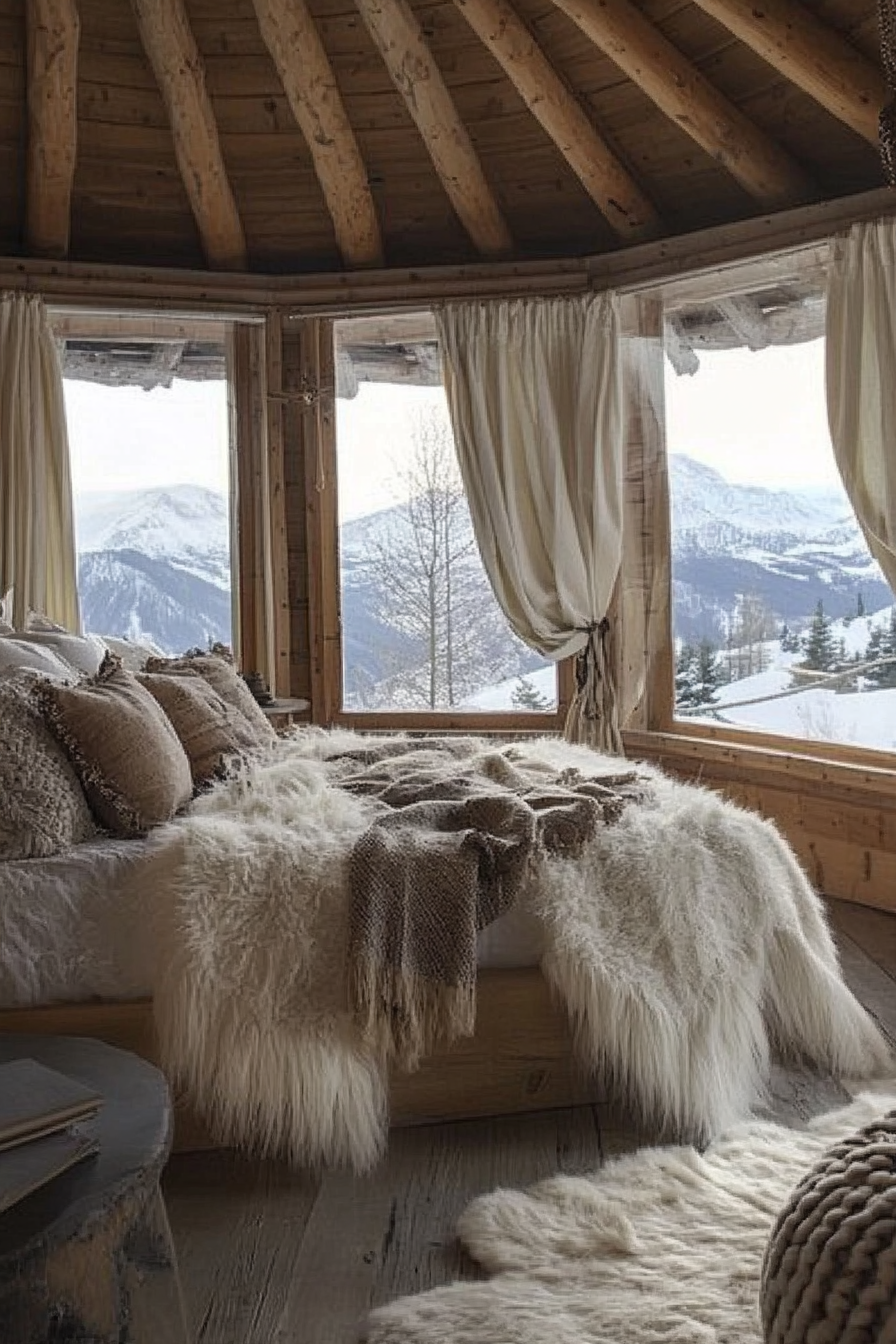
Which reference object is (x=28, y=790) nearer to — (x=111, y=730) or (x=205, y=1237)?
(x=111, y=730)

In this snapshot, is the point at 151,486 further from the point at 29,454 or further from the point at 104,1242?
the point at 104,1242

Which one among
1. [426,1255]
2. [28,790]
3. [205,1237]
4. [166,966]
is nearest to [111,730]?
[28,790]

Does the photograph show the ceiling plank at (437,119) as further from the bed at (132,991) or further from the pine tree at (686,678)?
the bed at (132,991)

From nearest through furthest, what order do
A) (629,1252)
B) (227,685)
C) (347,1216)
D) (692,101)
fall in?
(629,1252) → (347,1216) → (227,685) → (692,101)

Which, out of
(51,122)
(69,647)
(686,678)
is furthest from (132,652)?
(686,678)

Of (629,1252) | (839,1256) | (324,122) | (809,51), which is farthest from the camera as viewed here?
(324,122)

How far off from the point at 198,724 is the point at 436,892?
991 millimetres

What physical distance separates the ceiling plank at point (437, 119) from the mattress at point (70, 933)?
3221 millimetres

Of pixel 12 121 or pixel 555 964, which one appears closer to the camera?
pixel 555 964

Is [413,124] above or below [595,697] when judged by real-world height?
above

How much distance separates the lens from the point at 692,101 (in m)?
4.31

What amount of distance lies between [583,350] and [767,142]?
1060 mm

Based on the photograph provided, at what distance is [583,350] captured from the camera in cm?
511

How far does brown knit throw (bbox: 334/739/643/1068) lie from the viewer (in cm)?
231
